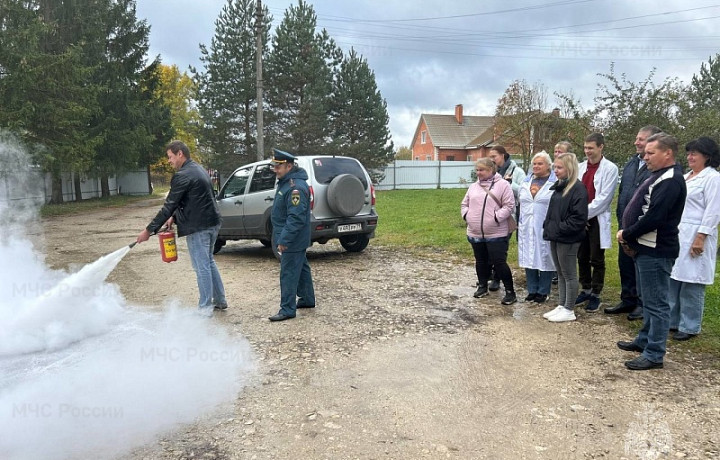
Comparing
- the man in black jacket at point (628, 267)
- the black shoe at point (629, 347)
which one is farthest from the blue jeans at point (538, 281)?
the black shoe at point (629, 347)

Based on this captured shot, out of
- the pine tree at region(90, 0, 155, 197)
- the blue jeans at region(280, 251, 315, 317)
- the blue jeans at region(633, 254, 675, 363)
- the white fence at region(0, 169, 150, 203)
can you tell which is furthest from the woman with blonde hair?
the pine tree at region(90, 0, 155, 197)

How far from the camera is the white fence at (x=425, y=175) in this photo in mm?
37406

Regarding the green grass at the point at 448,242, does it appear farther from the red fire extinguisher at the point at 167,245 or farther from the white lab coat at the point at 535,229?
the red fire extinguisher at the point at 167,245

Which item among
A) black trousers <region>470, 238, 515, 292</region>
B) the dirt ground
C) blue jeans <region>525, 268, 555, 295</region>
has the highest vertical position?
black trousers <region>470, 238, 515, 292</region>

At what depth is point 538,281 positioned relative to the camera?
637cm

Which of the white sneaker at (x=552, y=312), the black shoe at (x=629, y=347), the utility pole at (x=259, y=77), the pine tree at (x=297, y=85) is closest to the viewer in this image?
the black shoe at (x=629, y=347)

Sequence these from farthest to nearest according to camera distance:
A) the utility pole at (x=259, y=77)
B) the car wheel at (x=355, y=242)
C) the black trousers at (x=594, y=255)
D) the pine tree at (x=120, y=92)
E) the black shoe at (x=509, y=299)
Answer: the pine tree at (x=120, y=92)
the utility pole at (x=259, y=77)
the car wheel at (x=355, y=242)
the black shoe at (x=509, y=299)
the black trousers at (x=594, y=255)

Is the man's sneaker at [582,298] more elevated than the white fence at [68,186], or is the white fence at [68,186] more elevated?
the white fence at [68,186]

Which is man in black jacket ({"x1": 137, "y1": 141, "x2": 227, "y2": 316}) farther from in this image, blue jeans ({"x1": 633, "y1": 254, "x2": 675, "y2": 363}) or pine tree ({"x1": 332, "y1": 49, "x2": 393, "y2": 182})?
pine tree ({"x1": 332, "y1": 49, "x2": 393, "y2": 182})

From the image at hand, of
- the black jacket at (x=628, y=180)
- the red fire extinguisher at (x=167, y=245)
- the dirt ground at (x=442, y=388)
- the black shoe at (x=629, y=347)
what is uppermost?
the black jacket at (x=628, y=180)

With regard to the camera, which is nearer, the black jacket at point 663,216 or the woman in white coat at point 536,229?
the black jacket at point 663,216

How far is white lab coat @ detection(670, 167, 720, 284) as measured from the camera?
15.1 ft

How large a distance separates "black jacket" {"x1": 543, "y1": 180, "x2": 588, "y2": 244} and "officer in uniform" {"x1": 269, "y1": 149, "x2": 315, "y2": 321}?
2.77m

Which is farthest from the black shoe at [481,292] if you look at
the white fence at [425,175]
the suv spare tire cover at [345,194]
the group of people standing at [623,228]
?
the white fence at [425,175]
